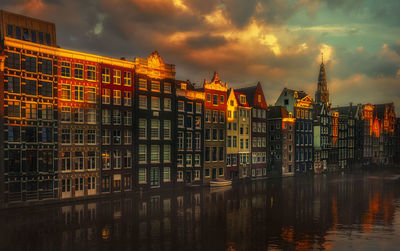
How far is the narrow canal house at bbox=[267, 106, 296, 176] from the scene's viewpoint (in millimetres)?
98500

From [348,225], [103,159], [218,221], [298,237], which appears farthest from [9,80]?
[348,225]

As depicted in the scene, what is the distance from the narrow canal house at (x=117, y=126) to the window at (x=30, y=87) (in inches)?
439

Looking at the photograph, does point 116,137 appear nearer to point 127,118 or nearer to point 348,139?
point 127,118

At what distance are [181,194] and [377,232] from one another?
3396 cm

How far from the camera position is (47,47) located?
53438mm

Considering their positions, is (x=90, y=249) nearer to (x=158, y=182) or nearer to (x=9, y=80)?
(x=9, y=80)

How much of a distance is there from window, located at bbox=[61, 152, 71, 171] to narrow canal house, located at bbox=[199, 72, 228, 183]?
→ 3068 cm

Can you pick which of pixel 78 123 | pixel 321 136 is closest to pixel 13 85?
pixel 78 123

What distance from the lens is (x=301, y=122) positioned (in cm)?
10562

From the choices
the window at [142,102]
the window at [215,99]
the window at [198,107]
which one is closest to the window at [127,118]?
the window at [142,102]

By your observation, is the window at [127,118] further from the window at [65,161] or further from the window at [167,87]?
the window at [65,161]

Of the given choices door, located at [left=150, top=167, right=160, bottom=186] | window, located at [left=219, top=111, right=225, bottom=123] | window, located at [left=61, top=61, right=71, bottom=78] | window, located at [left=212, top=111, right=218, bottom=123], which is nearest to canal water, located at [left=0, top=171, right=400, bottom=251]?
door, located at [left=150, top=167, right=160, bottom=186]

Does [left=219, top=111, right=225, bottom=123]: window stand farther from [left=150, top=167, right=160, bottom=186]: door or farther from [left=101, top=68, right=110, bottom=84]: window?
[left=101, top=68, right=110, bottom=84]: window

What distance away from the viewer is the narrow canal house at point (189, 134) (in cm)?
7206
